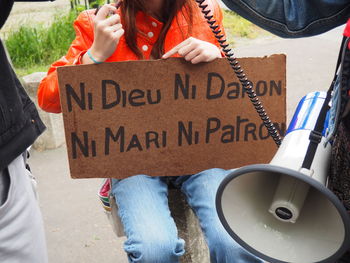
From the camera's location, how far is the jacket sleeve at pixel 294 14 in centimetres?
124

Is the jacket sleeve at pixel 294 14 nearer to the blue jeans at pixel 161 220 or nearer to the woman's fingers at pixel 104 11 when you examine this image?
the woman's fingers at pixel 104 11

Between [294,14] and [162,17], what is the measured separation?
851mm

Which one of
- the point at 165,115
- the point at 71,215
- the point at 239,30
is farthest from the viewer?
the point at 239,30

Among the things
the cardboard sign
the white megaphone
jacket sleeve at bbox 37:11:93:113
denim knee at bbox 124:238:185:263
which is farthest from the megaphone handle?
jacket sleeve at bbox 37:11:93:113

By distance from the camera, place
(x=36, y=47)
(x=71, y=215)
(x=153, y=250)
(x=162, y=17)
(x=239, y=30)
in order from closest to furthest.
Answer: (x=153, y=250)
(x=162, y=17)
(x=71, y=215)
(x=36, y=47)
(x=239, y=30)

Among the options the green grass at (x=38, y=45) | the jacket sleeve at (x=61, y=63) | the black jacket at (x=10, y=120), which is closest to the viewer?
the black jacket at (x=10, y=120)

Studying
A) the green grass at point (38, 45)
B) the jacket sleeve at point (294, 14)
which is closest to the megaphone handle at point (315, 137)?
the jacket sleeve at point (294, 14)

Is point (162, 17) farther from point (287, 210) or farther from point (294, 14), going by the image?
point (287, 210)

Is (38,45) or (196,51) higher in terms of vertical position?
(196,51)

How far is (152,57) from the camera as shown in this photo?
1.97m

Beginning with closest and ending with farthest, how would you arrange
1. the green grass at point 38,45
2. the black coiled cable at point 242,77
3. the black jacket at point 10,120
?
the black jacket at point 10,120 < the black coiled cable at point 242,77 < the green grass at point 38,45

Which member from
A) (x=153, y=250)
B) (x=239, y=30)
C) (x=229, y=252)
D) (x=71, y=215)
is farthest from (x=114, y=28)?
(x=239, y=30)

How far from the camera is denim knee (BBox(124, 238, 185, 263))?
65.4 inches

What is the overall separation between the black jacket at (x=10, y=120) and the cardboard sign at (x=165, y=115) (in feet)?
0.94
